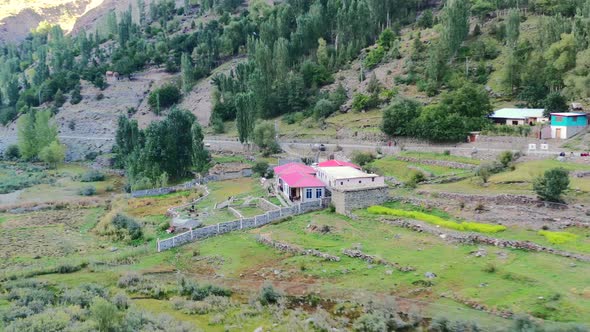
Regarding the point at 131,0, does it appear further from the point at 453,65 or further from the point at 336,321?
the point at 336,321

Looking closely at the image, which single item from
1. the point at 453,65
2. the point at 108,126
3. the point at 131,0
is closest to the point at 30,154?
the point at 108,126

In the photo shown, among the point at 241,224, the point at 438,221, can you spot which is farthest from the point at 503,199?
the point at 241,224

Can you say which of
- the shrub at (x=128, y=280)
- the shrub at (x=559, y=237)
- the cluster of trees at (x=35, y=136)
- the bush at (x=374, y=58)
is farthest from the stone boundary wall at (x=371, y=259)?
the cluster of trees at (x=35, y=136)

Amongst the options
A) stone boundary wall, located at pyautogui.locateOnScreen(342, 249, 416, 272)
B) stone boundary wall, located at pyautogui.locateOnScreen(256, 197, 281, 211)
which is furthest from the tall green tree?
stone boundary wall, located at pyautogui.locateOnScreen(342, 249, 416, 272)

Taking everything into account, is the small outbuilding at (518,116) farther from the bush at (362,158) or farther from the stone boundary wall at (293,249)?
the stone boundary wall at (293,249)

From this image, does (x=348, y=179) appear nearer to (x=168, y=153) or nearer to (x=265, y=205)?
(x=265, y=205)

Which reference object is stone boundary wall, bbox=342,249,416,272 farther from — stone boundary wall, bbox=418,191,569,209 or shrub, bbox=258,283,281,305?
stone boundary wall, bbox=418,191,569,209

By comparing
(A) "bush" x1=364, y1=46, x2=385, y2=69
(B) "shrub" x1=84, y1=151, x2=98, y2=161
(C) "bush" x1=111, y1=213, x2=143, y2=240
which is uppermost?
(A) "bush" x1=364, y1=46, x2=385, y2=69
